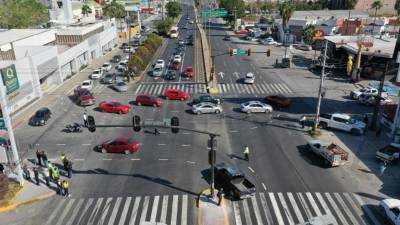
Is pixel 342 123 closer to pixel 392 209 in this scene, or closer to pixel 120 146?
pixel 392 209

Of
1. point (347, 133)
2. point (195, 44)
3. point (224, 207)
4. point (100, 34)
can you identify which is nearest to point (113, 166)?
point (224, 207)

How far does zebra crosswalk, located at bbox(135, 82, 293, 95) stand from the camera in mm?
57447

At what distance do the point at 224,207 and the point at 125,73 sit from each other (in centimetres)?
4573

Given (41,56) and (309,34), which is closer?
(41,56)

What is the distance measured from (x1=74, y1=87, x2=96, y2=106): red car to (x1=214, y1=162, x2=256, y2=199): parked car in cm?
2824

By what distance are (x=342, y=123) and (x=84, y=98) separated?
3541cm

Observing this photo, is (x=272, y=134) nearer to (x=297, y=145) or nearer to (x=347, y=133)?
(x=297, y=145)

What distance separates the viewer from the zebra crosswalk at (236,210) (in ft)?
80.8

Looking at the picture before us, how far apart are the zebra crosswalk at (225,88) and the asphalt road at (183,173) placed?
954 cm

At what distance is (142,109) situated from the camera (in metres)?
49.1

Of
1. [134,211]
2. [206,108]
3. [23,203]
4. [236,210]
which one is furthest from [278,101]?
[23,203]

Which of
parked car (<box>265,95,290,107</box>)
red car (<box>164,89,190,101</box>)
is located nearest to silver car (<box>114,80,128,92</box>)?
red car (<box>164,89,190,101</box>)

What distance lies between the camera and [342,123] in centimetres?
3988

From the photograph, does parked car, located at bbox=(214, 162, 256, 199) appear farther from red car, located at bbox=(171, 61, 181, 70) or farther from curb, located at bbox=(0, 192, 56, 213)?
red car, located at bbox=(171, 61, 181, 70)
